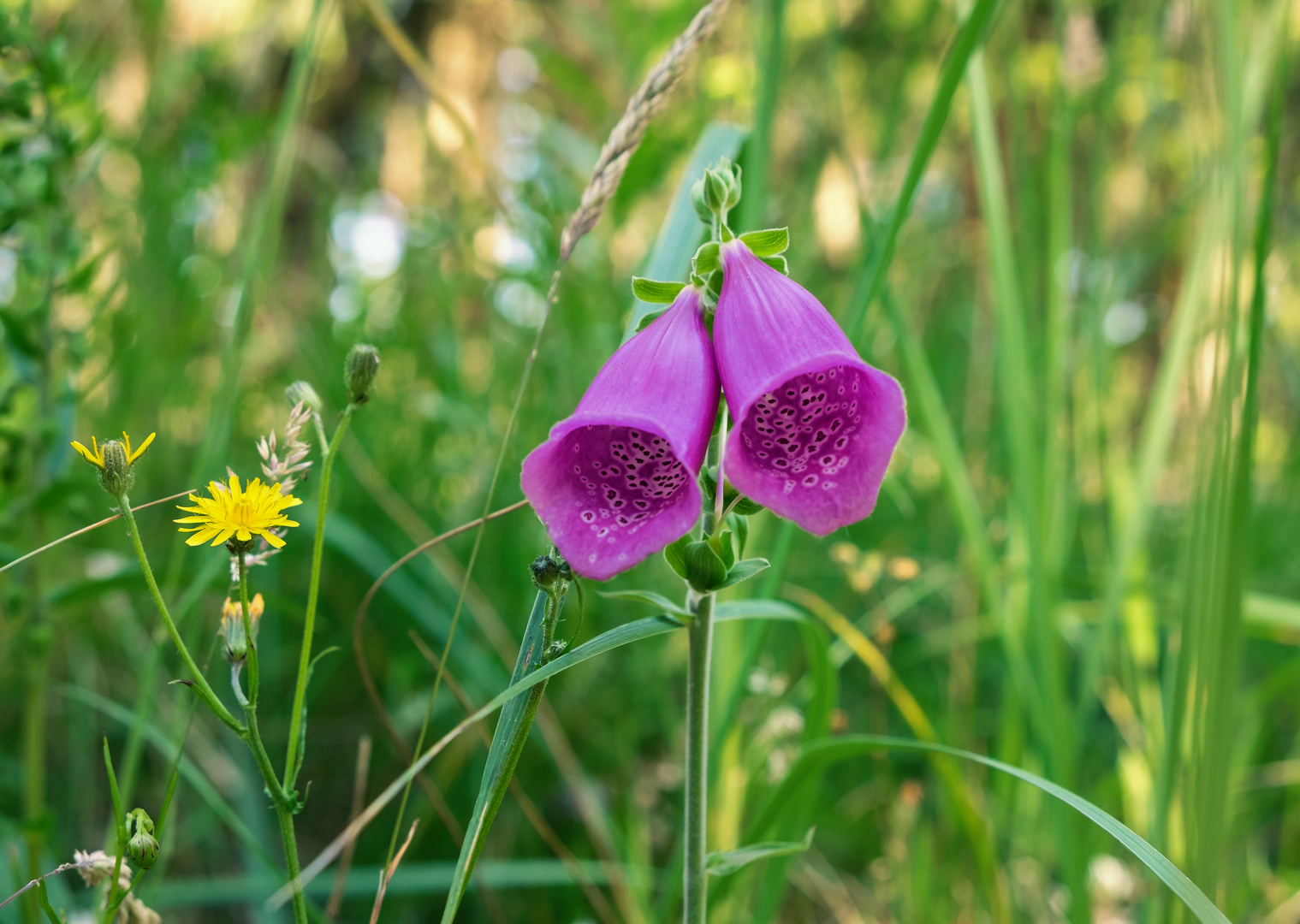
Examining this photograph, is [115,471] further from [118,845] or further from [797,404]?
[797,404]

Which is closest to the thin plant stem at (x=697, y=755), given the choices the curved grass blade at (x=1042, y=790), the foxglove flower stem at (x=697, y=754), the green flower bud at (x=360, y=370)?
the foxglove flower stem at (x=697, y=754)

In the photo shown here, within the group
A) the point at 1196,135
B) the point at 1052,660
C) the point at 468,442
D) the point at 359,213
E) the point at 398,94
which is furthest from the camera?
the point at 398,94

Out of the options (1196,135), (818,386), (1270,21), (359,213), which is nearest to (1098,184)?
(1196,135)

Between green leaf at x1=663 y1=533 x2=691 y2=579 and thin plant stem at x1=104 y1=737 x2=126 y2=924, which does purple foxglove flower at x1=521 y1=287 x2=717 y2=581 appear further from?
thin plant stem at x1=104 y1=737 x2=126 y2=924

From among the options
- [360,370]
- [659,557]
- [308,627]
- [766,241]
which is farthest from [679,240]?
[659,557]

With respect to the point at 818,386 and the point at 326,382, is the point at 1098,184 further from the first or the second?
the point at 326,382

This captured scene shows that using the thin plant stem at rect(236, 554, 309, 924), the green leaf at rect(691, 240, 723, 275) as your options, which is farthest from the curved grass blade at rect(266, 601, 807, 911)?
the green leaf at rect(691, 240, 723, 275)
